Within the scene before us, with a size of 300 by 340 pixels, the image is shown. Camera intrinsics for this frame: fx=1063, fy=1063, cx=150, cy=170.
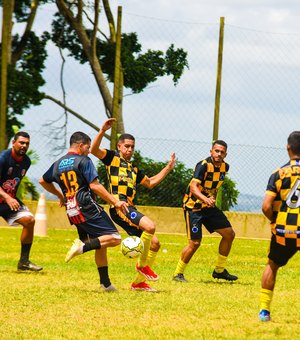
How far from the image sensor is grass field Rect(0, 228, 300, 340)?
29.2ft

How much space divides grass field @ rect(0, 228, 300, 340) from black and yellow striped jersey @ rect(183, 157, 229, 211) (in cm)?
100

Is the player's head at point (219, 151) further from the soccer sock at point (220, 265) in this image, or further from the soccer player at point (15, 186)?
the soccer player at point (15, 186)

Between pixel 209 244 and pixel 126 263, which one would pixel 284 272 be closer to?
pixel 126 263

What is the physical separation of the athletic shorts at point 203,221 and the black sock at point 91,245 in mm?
2227

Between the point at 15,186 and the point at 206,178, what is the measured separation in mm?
2562

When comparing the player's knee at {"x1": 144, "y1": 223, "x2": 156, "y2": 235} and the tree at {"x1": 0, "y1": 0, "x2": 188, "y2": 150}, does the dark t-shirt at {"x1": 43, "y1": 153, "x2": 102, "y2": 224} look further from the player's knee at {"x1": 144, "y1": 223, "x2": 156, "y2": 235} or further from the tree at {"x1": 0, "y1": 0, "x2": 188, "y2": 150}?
the tree at {"x1": 0, "y1": 0, "x2": 188, "y2": 150}

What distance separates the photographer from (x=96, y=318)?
970cm

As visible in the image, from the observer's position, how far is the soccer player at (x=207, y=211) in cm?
1359

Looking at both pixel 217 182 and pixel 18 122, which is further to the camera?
pixel 18 122

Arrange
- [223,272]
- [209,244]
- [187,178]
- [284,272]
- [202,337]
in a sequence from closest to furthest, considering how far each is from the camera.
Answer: [202,337] < [223,272] < [284,272] < [209,244] < [187,178]

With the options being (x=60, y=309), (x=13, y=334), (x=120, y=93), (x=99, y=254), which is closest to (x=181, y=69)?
(x=120, y=93)

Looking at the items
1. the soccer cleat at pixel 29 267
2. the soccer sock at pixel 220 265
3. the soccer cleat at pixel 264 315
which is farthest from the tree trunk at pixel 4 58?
the soccer cleat at pixel 264 315

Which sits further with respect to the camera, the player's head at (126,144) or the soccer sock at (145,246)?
the player's head at (126,144)

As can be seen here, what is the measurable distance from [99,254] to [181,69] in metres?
13.3
